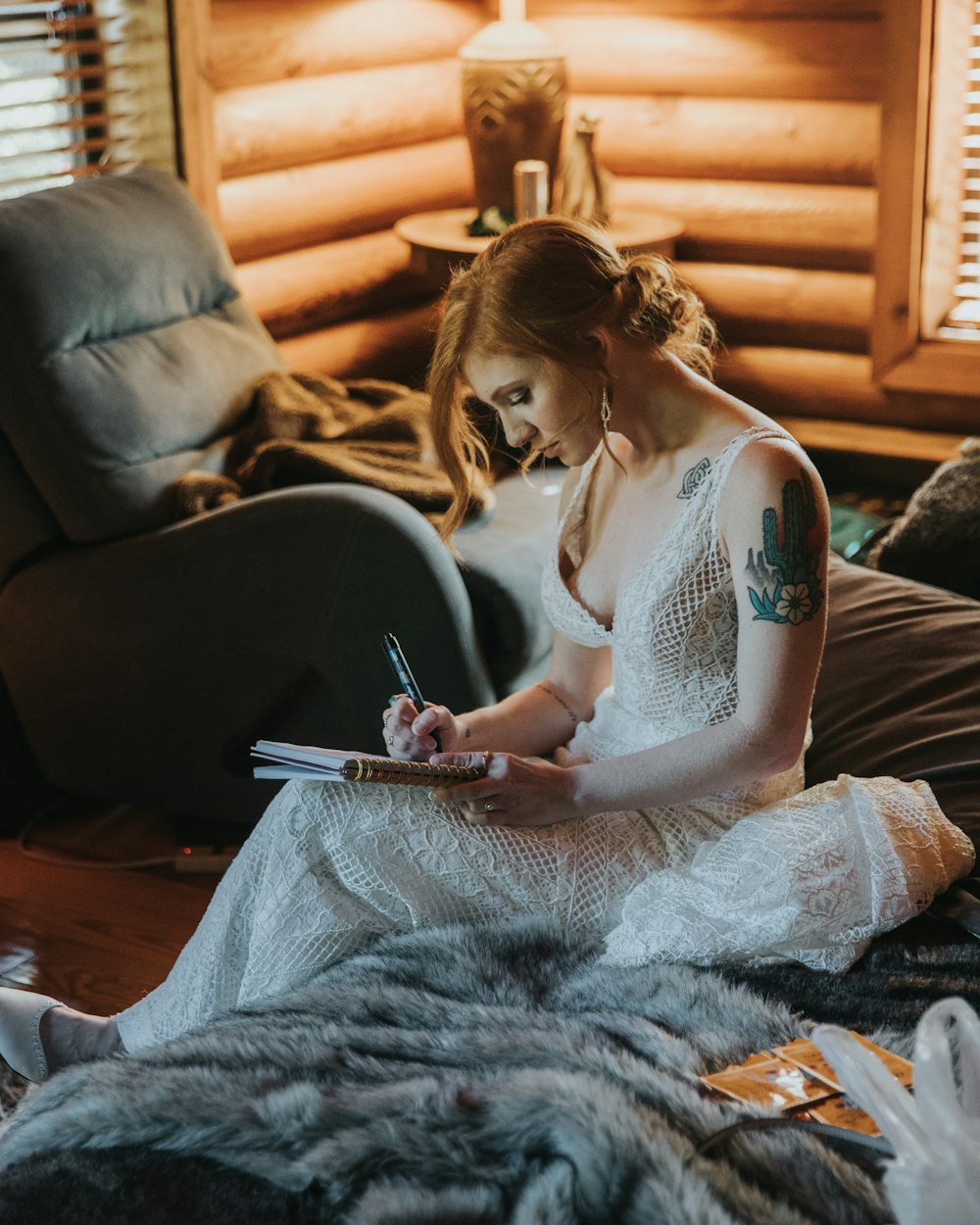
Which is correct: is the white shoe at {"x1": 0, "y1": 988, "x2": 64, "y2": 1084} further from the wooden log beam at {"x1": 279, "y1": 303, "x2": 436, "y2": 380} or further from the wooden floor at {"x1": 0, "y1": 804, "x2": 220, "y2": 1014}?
→ the wooden log beam at {"x1": 279, "y1": 303, "x2": 436, "y2": 380}

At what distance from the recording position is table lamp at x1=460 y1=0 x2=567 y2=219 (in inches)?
121

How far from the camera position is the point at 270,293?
313cm

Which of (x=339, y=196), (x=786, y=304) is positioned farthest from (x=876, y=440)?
(x=339, y=196)

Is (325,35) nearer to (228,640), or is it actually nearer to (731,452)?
(228,640)

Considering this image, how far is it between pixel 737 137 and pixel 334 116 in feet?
3.24

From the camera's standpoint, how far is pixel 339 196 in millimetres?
3285

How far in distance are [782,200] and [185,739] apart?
205 cm

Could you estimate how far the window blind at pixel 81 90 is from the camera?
8.49ft

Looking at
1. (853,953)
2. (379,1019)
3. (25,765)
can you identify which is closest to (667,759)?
(853,953)

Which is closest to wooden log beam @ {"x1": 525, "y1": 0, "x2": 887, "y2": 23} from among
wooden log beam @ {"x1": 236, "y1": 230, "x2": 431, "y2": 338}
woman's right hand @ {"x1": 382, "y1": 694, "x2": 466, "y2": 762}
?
wooden log beam @ {"x1": 236, "y1": 230, "x2": 431, "y2": 338}

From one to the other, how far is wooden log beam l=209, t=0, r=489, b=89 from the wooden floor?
1.61 metres

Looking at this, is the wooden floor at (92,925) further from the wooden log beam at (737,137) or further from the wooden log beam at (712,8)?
the wooden log beam at (712,8)

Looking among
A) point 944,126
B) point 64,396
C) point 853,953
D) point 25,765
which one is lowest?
point 25,765

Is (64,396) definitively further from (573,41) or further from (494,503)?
(573,41)
